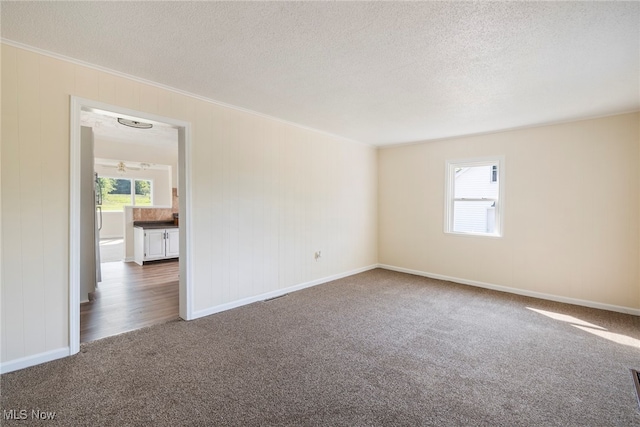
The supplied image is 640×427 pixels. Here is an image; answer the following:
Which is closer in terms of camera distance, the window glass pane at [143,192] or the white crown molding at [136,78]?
the white crown molding at [136,78]

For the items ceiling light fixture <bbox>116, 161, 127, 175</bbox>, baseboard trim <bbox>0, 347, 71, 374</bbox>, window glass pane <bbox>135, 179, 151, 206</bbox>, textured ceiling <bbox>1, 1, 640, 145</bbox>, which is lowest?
baseboard trim <bbox>0, 347, 71, 374</bbox>

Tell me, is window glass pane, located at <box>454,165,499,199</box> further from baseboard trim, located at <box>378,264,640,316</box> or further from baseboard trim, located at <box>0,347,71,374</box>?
baseboard trim, located at <box>0,347,71,374</box>

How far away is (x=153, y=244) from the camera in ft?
22.1

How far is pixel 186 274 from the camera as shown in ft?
10.9

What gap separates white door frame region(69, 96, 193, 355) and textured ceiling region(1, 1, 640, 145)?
38cm

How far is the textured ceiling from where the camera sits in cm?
187

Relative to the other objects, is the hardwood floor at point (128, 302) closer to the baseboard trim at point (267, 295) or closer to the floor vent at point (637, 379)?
the baseboard trim at point (267, 295)

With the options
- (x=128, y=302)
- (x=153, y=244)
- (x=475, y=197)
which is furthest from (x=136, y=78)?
(x=475, y=197)

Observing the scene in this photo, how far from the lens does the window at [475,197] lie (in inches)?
186

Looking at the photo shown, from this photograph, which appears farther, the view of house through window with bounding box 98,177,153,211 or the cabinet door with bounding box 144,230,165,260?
the view of house through window with bounding box 98,177,153,211

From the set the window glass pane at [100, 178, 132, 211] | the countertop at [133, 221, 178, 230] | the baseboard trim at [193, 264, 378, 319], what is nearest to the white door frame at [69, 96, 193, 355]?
the baseboard trim at [193, 264, 378, 319]

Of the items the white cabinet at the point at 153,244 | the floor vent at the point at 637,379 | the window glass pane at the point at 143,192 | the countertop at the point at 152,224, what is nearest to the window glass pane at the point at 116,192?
the window glass pane at the point at 143,192

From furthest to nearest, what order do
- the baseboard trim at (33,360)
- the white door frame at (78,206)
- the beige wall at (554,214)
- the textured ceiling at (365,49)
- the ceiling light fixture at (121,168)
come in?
the ceiling light fixture at (121,168), the beige wall at (554,214), the white door frame at (78,206), the baseboard trim at (33,360), the textured ceiling at (365,49)

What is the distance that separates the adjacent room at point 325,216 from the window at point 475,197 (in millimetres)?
35
